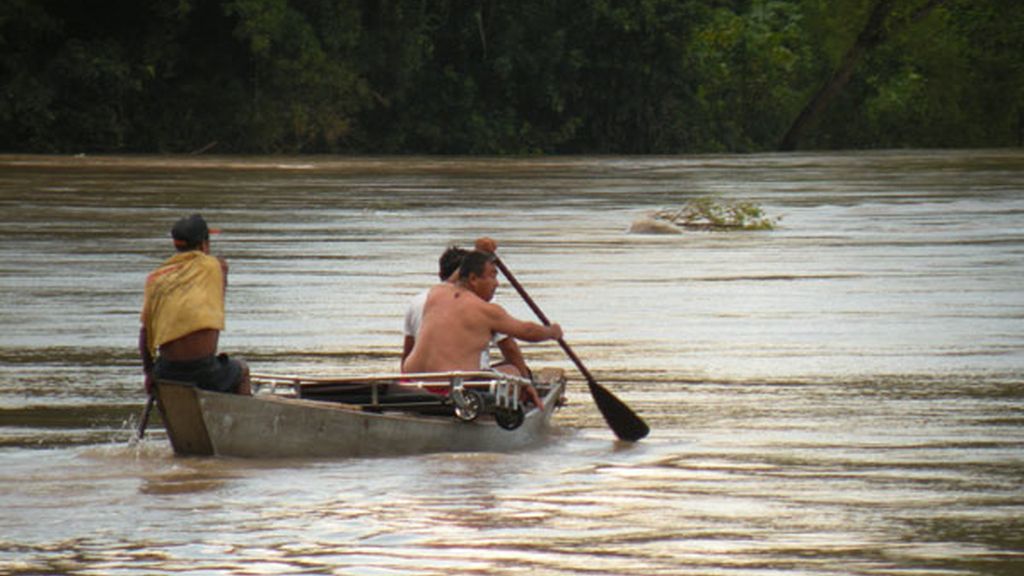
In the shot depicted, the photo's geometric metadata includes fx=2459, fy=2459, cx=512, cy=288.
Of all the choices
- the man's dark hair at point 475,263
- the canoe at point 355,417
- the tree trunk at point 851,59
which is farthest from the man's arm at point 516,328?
the tree trunk at point 851,59

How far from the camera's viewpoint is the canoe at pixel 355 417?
1207cm

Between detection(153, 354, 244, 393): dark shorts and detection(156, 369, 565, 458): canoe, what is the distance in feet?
0.46

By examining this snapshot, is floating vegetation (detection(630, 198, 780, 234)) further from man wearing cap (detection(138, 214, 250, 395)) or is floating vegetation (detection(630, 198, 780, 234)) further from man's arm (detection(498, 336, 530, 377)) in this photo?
man wearing cap (detection(138, 214, 250, 395))

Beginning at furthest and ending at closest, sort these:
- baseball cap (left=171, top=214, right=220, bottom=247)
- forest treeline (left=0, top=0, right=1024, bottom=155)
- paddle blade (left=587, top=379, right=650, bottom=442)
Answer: forest treeline (left=0, top=0, right=1024, bottom=155), paddle blade (left=587, top=379, right=650, bottom=442), baseball cap (left=171, top=214, right=220, bottom=247)

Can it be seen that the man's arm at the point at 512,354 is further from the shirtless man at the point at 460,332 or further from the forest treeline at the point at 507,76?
the forest treeline at the point at 507,76

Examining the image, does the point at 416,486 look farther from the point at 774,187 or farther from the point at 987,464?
the point at 774,187

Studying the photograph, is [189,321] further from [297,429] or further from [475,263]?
[475,263]

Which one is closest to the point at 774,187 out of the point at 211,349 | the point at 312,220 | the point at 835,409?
the point at 312,220

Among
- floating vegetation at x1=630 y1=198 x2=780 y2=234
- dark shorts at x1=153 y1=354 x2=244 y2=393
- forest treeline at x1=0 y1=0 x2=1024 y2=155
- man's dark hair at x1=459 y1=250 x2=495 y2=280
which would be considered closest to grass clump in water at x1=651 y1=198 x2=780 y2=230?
floating vegetation at x1=630 y1=198 x2=780 y2=234

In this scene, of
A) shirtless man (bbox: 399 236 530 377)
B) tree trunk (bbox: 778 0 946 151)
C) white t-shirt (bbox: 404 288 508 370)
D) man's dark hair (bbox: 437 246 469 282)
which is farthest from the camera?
tree trunk (bbox: 778 0 946 151)

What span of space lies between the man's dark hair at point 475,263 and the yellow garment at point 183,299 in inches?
67.2

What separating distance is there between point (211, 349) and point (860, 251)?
57.7 feet

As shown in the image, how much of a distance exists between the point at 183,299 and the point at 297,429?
0.86m

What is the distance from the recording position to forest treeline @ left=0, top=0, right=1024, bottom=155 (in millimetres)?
62062
